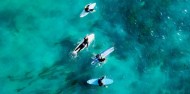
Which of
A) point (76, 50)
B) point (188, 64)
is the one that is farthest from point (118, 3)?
point (188, 64)

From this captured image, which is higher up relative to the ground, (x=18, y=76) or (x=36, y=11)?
(x=36, y=11)

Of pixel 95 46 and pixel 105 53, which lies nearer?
pixel 105 53

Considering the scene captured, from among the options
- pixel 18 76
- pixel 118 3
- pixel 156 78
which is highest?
pixel 118 3

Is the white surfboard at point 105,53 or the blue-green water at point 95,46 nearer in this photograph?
the blue-green water at point 95,46

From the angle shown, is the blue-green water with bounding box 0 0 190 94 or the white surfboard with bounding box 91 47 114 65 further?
the white surfboard with bounding box 91 47 114 65

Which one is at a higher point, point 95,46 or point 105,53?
point 95,46

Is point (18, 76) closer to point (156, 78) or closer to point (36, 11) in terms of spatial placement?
point (36, 11)

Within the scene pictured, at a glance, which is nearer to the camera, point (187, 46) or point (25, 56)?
point (25, 56)

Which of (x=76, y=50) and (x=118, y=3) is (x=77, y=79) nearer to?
(x=76, y=50)
